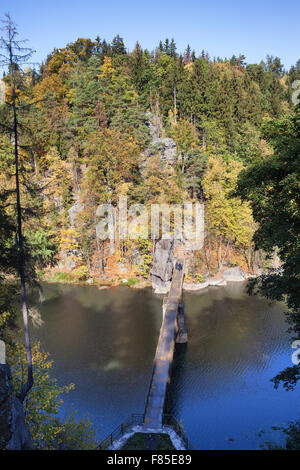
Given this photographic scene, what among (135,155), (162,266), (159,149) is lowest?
(162,266)

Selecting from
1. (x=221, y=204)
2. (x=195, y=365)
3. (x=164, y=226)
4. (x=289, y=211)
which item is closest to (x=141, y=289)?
(x=164, y=226)

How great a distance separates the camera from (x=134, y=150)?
40375mm

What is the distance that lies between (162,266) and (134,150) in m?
14.0

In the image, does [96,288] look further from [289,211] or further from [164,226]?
[289,211]

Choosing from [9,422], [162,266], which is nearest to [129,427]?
[9,422]

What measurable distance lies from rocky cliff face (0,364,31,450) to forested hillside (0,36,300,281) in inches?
1012

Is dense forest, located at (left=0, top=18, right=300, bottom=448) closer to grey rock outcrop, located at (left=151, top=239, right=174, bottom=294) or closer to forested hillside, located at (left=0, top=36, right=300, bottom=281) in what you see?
forested hillside, located at (left=0, top=36, right=300, bottom=281)

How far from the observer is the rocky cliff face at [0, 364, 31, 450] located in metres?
9.07

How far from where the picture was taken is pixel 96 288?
37188mm

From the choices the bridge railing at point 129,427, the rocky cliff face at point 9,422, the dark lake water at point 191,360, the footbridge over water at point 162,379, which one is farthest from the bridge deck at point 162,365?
the rocky cliff face at point 9,422

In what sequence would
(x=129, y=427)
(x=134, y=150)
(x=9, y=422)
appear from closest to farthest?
(x=9, y=422) → (x=129, y=427) → (x=134, y=150)

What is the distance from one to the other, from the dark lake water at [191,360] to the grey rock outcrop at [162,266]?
6.56 ft

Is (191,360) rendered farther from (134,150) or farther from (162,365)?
(134,150)
